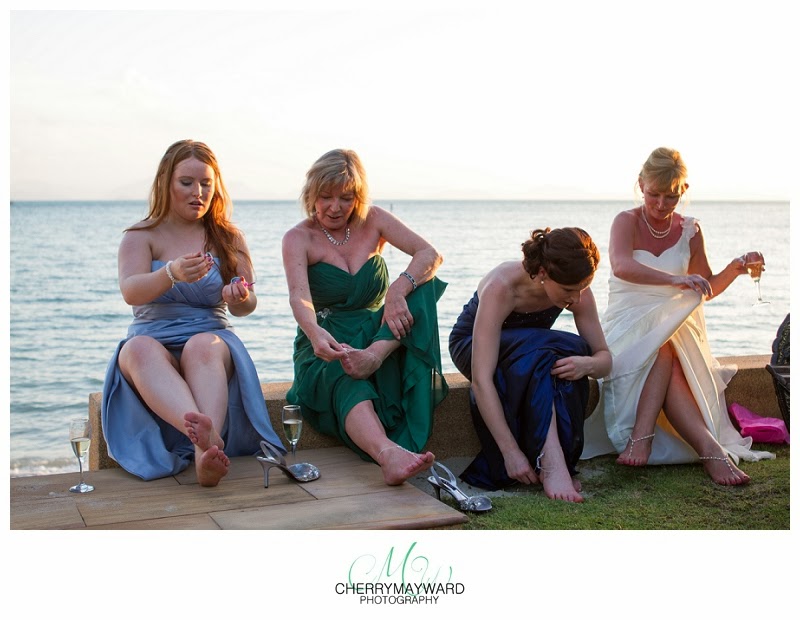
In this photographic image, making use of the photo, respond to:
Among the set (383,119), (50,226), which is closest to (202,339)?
(383,119)

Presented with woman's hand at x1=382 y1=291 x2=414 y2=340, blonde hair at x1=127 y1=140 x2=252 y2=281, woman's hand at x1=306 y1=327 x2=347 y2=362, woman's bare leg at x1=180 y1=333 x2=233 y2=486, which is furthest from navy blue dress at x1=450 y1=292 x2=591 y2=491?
blonde hair at x1=127 y1=140 x2=252 y2=281

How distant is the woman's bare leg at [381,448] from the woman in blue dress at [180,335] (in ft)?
1.26

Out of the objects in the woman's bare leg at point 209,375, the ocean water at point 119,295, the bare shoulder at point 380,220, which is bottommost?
the ocean water at point 119,295

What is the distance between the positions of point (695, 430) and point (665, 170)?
1181 millimetres

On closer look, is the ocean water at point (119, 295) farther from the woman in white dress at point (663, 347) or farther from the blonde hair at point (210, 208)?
the woman in white dress at point (663, 347)

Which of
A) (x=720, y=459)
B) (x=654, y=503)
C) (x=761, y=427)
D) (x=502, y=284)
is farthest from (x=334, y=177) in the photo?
(x=761, y=427)

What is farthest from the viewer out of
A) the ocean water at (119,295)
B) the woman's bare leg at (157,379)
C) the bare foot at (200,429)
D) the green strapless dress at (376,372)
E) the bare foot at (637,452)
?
the ocean water at (119,295)

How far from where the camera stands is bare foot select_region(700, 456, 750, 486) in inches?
145

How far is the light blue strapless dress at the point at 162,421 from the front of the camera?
3.53m

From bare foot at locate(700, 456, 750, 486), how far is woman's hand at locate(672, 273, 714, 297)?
30.4 inches

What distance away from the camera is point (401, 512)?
2.98m

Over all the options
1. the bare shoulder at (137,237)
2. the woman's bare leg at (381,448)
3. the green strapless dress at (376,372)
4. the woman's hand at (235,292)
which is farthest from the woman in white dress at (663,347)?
the bare shoulder at (137,237)
